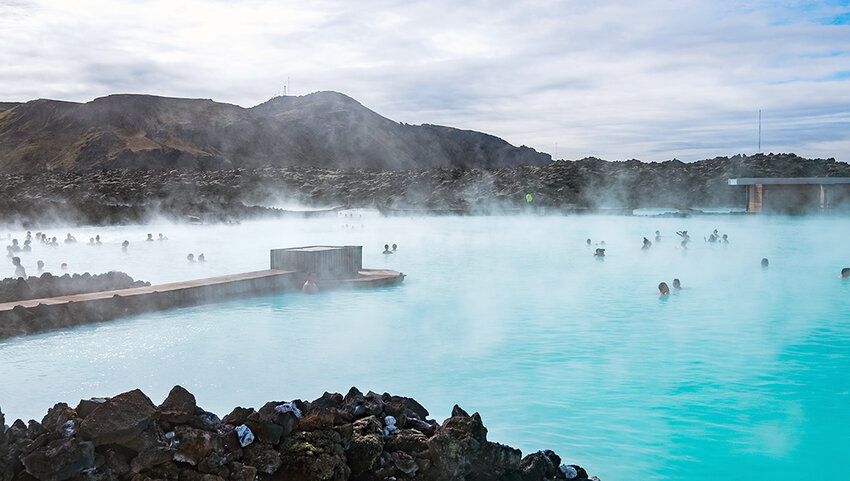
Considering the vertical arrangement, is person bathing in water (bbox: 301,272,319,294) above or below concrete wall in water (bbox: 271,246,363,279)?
below

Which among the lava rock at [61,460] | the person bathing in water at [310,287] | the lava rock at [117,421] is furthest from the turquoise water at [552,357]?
the lava rock at [61,460]

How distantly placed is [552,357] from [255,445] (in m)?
4.73

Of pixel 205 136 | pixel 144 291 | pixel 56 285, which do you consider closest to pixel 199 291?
pixel 144 291

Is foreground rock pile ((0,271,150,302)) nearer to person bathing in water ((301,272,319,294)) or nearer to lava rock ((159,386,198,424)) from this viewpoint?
person bathing in water ((301,272,319,294))

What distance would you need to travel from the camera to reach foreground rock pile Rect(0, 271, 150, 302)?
29.1 feet

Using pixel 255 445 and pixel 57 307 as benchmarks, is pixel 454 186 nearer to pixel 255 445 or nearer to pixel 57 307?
pixel 57 307

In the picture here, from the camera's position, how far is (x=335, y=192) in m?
37.2

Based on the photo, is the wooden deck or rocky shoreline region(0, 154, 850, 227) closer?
the wooden deck

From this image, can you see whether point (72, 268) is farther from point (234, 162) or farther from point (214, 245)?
point (234, 162)

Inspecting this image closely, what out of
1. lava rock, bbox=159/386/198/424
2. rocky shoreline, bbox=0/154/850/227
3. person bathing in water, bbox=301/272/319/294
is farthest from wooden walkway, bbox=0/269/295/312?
rocky shoreline, bbox=0/154/850/227

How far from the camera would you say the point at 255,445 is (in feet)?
10.7

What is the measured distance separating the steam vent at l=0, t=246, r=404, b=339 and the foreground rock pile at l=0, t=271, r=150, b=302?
3.24 feet

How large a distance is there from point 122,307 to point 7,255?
27.2 ft

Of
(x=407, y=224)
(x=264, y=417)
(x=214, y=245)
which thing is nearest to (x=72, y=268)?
(x=214, y=245)
